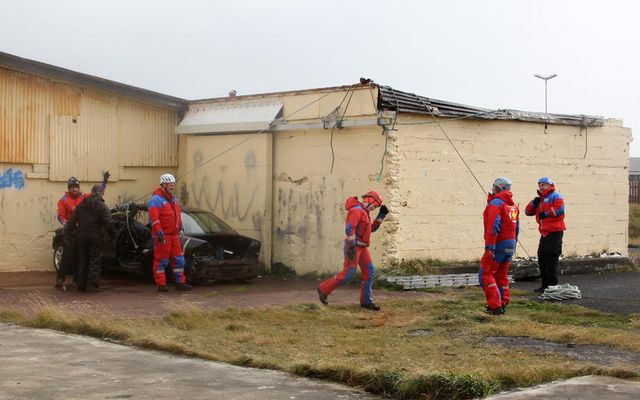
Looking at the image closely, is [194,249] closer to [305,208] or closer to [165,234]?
[165,234]

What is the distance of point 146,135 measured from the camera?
69.5 ft

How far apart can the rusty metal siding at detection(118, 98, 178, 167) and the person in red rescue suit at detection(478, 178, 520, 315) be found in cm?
1039

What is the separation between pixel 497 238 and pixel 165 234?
5.90m

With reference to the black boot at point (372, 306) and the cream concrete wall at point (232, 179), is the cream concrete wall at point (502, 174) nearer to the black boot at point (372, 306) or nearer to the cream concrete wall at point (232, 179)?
the cream concrete wall at point (232, 179)

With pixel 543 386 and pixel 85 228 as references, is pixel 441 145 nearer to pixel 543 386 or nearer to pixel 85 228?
pixel 85 228

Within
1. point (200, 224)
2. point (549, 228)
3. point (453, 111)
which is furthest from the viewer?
point (453, 111)

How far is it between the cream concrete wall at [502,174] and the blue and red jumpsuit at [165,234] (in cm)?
408

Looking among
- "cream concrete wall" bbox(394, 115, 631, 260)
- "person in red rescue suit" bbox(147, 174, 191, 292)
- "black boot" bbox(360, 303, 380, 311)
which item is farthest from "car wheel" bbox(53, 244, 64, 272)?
"black boot" bbox(360, 303, 380, 311)

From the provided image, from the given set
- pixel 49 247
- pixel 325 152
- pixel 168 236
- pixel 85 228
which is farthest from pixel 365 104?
pixel 49 247

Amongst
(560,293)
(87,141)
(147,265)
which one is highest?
(87,141)

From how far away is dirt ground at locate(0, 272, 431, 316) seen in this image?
1378 centimetres

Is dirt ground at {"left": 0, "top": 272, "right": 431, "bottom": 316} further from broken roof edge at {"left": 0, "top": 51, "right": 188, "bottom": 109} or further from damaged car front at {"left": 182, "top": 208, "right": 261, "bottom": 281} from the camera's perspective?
broken roof edge at {"left": 0, "top": 51, "right": 188, "bottom": 109}

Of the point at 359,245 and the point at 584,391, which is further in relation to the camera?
the point at 359,245

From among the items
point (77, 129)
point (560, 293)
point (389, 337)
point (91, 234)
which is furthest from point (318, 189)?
point (389, 337)
